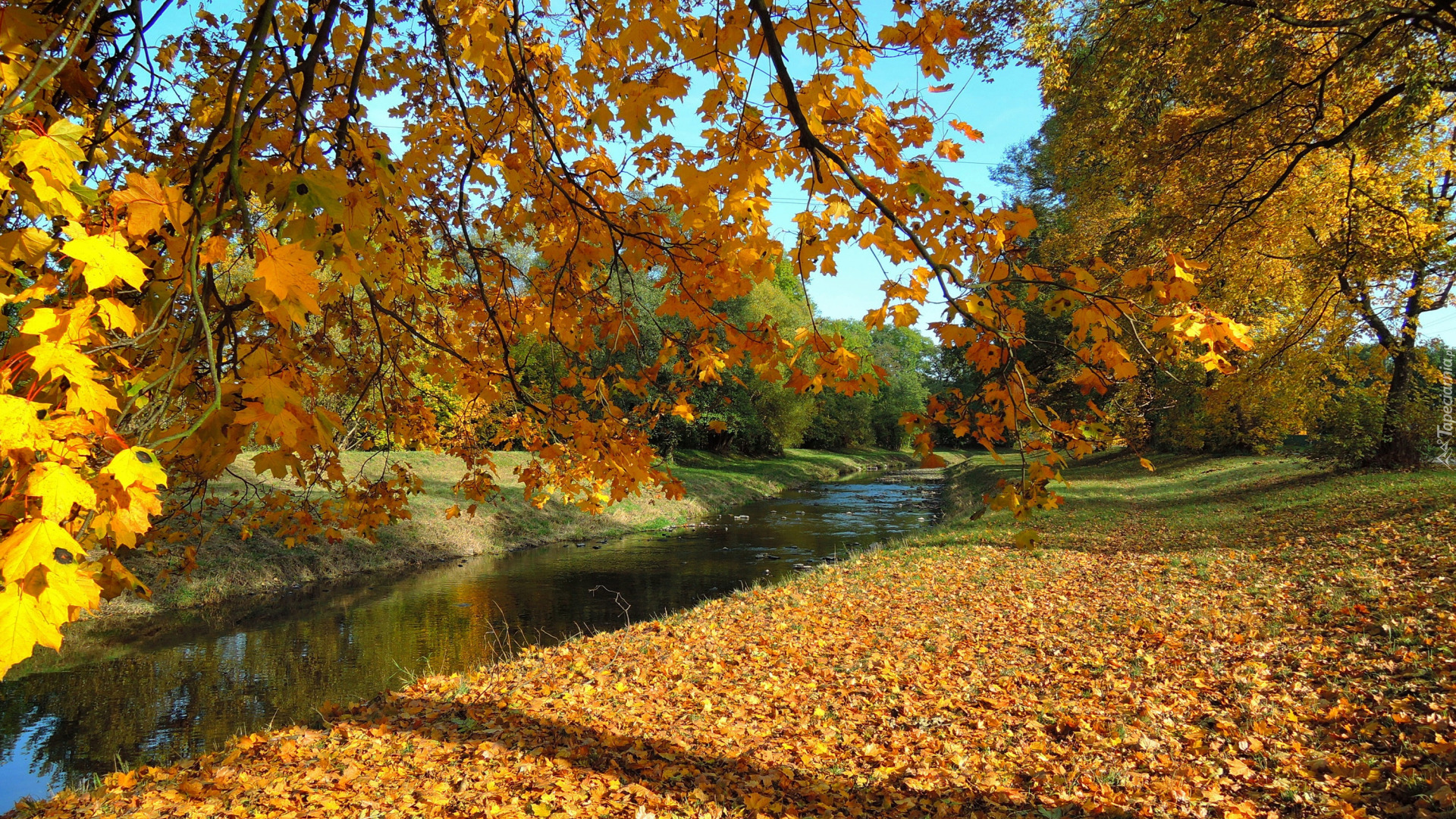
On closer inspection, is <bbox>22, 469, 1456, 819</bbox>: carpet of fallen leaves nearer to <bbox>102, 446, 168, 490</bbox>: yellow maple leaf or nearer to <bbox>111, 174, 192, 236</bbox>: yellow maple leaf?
<bbox>102, 446, 168, 490</bbox>: yellow maple leaf

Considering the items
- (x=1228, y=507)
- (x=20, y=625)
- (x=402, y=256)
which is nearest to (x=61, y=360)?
(x=20, y=625)

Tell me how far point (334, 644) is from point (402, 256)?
630 cm

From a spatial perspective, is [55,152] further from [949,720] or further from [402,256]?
[949,720]

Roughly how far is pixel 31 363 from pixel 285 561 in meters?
12.2

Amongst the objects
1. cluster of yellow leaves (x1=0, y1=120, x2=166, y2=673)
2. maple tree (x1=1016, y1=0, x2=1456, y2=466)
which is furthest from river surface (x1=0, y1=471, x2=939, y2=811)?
maple tree (x1=1016, y1=0, x2=1456, y2=466)

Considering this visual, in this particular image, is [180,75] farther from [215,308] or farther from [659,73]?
[659,73]

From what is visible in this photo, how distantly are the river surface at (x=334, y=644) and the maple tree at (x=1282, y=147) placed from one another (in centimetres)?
782

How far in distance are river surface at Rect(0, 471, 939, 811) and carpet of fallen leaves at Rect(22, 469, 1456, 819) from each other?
5.58ft

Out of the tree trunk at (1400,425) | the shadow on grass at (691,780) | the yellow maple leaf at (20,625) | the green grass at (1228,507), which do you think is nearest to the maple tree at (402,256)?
the yellow maple leaf at (20,625)

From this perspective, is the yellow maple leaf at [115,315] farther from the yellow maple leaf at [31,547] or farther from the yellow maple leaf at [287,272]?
the yellow maple leaf at [31,547]

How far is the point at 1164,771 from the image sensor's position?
3.77 meters

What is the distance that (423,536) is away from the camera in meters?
→ 14.4

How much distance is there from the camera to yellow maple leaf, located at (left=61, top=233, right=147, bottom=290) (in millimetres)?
1453

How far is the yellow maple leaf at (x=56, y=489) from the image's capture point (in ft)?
4.33
